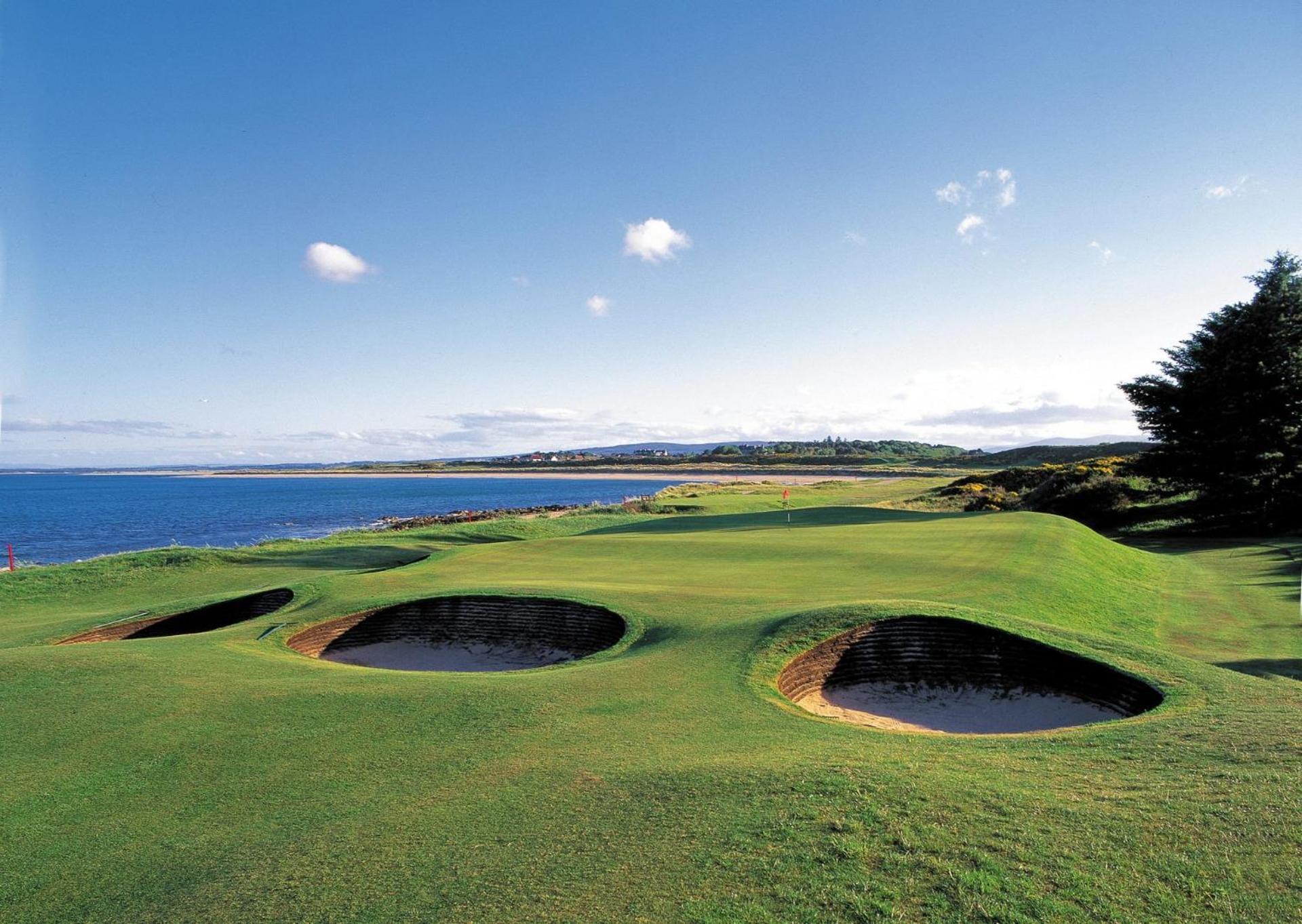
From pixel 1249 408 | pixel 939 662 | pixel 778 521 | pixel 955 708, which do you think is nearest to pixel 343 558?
pixel 778 521

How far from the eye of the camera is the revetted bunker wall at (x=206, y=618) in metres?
15.8

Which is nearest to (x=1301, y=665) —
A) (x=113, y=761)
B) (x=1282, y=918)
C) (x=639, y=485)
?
(x=1282, y=918)

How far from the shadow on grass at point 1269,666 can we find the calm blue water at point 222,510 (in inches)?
2234

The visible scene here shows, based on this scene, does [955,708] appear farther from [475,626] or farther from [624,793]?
[475,626]

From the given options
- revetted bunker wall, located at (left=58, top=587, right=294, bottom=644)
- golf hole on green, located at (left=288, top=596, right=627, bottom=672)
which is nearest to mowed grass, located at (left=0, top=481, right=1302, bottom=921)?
golf hole on green, located at (left=288, top=596, right=627, bottom=672)

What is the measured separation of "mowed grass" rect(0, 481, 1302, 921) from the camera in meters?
4.29

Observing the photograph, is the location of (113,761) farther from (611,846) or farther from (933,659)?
(933,659)

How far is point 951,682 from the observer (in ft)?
37.3

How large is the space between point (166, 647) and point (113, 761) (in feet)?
19.4

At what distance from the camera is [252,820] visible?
5617 mm

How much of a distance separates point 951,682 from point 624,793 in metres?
7.82

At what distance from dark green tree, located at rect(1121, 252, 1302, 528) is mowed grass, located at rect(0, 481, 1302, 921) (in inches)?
1048

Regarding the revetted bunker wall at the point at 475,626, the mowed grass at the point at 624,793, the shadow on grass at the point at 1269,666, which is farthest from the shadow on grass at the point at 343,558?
the shadow on grass at the point at 1269,666

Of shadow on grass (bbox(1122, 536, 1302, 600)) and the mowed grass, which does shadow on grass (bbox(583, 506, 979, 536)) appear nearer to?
shadow on grass (bbox(1122, 536, 1302, 600))
